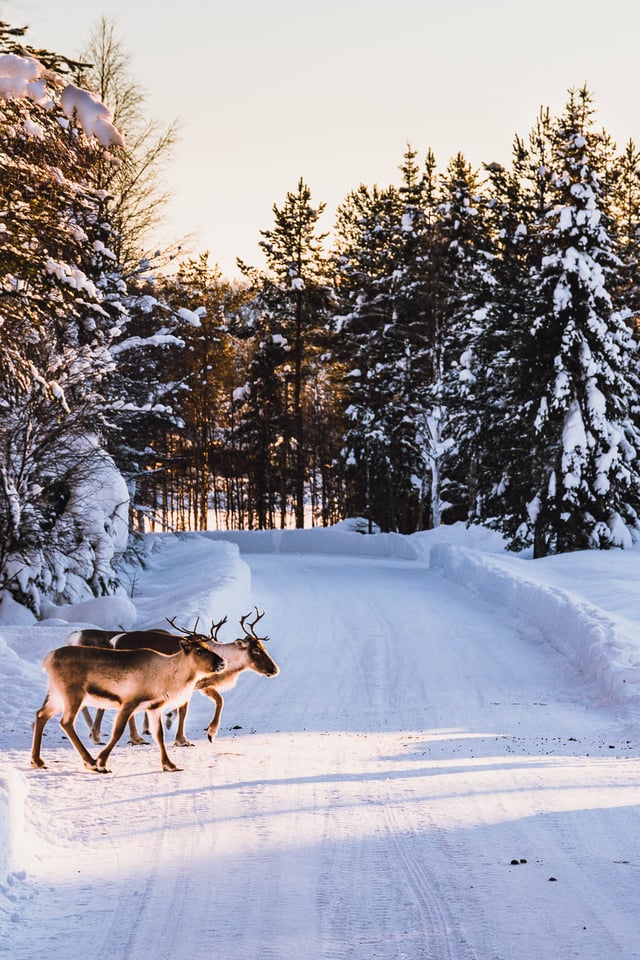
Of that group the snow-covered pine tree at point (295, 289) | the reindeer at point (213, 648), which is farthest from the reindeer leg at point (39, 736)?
the snow-covered pine tree at point (295, 289)

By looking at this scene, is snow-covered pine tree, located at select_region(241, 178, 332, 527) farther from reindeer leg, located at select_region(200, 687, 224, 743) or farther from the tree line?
reindeer leg, located at select_region(200, 687, 224, 743)

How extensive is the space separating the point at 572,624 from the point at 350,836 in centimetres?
964

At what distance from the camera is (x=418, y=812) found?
7.00 meters

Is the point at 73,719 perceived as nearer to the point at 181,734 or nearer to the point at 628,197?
the point at 181,734

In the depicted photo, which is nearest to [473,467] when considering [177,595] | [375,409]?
[375,409]

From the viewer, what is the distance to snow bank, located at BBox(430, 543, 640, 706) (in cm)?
1219

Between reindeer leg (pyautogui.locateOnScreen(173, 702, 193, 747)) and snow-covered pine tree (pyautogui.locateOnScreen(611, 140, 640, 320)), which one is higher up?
snow-covered pine tree (pyautogui.locateOnScreen(611, 140, 640, 320))

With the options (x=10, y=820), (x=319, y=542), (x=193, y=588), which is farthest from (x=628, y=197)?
(x=10, y=820)

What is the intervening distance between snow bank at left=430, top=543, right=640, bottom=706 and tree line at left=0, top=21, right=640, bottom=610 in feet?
22.3

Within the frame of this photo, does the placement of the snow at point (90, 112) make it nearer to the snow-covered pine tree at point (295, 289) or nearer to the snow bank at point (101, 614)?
the snow bank at point (101, 614)

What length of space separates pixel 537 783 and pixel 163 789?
2.84 m

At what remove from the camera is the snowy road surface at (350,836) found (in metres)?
4.79

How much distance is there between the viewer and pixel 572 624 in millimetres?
15336

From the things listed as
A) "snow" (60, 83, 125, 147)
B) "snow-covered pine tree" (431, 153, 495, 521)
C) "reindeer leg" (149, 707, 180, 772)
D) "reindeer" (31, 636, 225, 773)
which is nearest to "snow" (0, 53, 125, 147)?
"snow" (60, 83, 125, 147)
